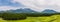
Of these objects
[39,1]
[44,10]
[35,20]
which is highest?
[39,1]

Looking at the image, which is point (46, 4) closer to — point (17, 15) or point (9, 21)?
point (17, 15)

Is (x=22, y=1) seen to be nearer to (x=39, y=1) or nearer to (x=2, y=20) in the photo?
(x=39, y=1)

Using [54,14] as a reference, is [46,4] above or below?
above

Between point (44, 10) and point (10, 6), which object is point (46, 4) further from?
point (10, 6)

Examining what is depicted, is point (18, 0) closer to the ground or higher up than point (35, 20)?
higher up

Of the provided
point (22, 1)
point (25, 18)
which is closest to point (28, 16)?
point (25, 18)

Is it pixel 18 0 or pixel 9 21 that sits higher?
pixel 18 0

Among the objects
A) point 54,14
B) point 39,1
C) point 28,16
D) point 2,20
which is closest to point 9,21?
point 2,20

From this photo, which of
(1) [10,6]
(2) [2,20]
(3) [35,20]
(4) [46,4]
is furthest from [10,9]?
(4) [46,4]
